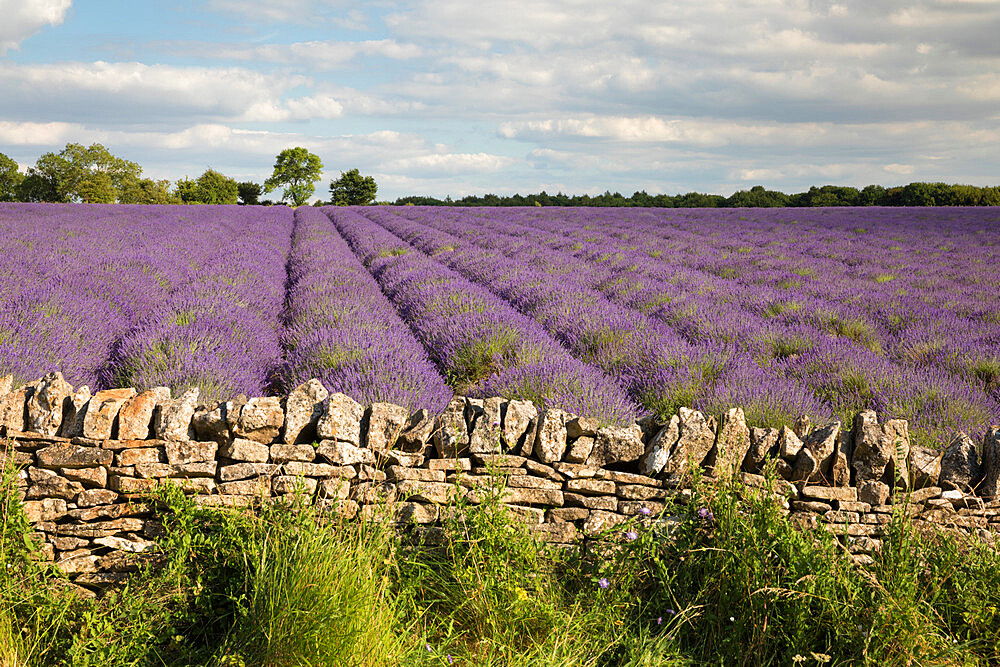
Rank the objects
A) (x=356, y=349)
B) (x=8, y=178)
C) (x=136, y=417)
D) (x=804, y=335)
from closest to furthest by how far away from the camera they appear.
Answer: (x=136, y=417) < (x=356, y=349) < (x=804, y=335) < (x=8, y=178)

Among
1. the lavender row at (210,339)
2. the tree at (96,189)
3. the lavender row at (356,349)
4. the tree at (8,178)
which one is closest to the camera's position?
the lavender row at (356,349)

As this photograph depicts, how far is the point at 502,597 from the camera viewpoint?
2295 millimetres

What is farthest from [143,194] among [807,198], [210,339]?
[210,339]

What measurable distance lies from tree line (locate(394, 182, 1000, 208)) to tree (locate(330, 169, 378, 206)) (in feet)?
48.5

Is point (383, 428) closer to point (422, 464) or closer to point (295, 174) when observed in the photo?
point (422, 464)

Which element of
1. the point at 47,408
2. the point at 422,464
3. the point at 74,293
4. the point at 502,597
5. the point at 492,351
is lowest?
the point at 502,597

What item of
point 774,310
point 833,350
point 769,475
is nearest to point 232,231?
point 774,310

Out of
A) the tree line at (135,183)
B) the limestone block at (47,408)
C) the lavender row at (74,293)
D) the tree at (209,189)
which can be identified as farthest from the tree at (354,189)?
the limestone block at (47,408)

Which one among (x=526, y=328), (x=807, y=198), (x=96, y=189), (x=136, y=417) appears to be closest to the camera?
(x=136, y=417)

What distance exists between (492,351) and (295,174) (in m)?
69.9

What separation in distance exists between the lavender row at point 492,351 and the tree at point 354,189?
62083 millimetres

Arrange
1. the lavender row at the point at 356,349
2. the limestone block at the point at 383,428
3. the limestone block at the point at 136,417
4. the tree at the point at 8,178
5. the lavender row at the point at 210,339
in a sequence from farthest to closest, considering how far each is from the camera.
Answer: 1. the tree at the point at 8,178
2. the lavender row at the point at 210,339
3. the lavender row at the point at 356,349
4. the limestone block at the point at 383,428
5. the limestone block at the point at 136,417

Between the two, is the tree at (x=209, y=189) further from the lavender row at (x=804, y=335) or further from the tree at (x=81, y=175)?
the lavender row at (x=804, y=335)

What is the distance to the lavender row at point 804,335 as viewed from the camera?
13.0 ft
